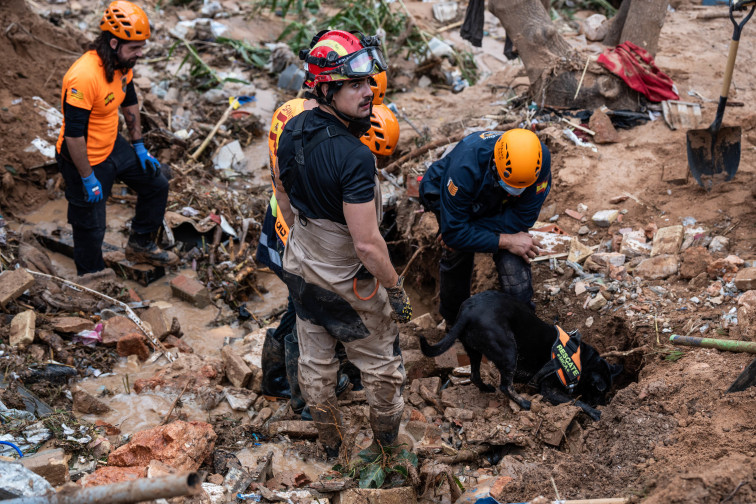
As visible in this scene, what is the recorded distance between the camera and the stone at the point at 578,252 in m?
5.71

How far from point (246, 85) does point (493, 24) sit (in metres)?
5.14

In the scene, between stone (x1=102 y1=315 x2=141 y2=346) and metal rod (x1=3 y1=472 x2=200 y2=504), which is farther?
stone (x1=102 y1=315 x2=141 y2=346)

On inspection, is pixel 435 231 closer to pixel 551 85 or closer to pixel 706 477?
pixel 551 85

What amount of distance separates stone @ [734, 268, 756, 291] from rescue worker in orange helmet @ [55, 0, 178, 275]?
15.8ft

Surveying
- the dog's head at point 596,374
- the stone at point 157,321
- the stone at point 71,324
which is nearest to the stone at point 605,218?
the dog's head at point 596,374

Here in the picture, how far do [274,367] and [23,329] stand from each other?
1.86 m

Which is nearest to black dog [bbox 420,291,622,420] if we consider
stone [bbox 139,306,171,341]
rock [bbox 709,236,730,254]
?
rock [bbox 709,236,730,254]

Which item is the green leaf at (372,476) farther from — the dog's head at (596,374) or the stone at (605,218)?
the stone at (605,218)

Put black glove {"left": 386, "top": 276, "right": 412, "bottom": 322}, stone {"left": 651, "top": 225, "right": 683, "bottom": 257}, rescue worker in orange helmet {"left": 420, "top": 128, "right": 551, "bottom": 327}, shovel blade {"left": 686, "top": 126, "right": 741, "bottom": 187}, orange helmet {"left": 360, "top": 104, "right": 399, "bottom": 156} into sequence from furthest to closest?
shovel blade {"left": 686, "top": 126, "right": 741, "bottom": 187} < stone {"left": 651, "top": 225, "right": 683, "bottom": 257} < rescue worker in orange helmet {"left": 420, "top": 128, "right": 551, "bottom": 327} < orange helmet {"left": 360, "top": 104, "right": 399, "bottom": 156} < black glove {"left": 386, "top": 276, "right": 412, "bottom": 322}

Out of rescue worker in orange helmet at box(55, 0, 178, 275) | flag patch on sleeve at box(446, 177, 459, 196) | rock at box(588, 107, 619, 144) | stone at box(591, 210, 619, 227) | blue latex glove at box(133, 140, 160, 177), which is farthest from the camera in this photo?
rock at box(588, 107, 619, 144)

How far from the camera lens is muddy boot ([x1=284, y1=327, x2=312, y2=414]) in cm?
423

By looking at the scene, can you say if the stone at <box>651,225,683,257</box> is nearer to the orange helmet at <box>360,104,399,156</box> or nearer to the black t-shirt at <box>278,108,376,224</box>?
the orange helmet at <box>360,104,399,156</box>

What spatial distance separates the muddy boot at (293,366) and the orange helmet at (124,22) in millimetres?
2647

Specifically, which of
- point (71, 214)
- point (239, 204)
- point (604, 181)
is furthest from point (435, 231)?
point (71, 214)
